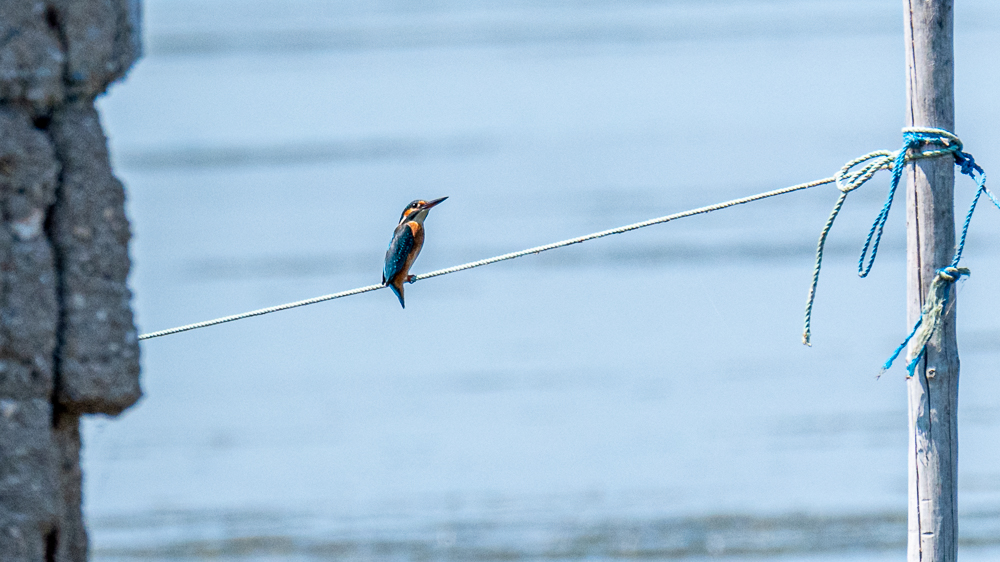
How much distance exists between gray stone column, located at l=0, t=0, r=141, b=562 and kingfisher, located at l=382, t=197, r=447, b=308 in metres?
0.82

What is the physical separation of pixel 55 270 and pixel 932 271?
167 centimetres

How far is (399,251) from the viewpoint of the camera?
8.90 feet

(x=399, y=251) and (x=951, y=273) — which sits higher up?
(x=399, y=251)

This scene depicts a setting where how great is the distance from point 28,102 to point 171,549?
191 centimetres

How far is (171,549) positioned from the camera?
134 inches

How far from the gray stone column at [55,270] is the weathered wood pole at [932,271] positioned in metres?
1.54

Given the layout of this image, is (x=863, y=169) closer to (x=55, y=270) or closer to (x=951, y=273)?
(x=951, y=273)

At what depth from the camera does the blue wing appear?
2.71 metres

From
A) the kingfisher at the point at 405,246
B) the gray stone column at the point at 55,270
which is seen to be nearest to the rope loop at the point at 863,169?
the kingfisher at the point at 405,246

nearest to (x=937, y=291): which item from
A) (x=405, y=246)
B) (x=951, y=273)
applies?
(x=951, y=273)

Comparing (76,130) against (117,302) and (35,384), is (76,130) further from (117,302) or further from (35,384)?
(35,384)

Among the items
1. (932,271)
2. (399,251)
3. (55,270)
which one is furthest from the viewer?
(399,251)

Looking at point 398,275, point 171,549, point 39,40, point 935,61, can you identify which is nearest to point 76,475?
point 39,40

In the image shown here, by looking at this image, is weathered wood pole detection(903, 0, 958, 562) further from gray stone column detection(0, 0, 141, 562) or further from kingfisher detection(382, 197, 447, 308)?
gray stone column detection(0, 0, 141, 562)
